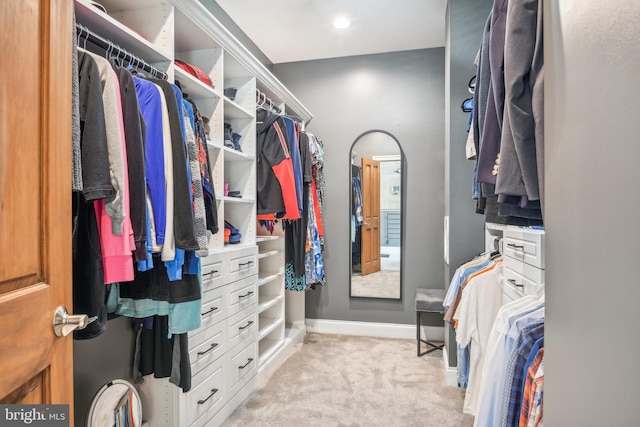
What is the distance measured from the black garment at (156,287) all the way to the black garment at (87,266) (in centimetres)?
25

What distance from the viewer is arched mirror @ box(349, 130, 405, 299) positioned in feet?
11.4

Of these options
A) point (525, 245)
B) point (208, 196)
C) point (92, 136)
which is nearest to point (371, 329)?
point (525, 245)

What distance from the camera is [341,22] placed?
9.59 ft

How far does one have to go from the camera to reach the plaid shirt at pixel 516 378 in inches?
39.6

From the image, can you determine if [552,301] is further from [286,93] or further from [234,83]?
[286,93]

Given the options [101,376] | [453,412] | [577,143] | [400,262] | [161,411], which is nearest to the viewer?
[577,143]

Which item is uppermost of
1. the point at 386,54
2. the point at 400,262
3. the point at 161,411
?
the point at 386,54

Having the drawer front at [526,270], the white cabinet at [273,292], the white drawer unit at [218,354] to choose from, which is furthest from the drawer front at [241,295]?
the drawer front at [526,270]

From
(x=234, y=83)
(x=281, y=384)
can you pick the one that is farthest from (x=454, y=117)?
A: (x=281, y=384)

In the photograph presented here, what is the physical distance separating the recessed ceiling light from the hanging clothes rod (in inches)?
70.5

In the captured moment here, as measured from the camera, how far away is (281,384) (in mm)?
2475

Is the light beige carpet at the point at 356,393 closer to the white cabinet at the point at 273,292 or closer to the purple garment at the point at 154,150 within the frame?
the white cabinet at the point at 273,292

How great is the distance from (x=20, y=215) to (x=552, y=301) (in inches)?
40.6

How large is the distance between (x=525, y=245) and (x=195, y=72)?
1.87 metres
